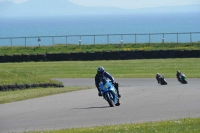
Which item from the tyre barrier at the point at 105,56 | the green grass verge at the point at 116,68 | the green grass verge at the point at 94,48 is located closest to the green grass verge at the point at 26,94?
the green grass verge at the point at 116,68

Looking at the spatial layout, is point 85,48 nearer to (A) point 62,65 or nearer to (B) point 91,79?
(A) point 62,65

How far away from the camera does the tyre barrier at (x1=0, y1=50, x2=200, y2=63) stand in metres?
51.6

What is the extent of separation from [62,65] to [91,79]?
11086mm

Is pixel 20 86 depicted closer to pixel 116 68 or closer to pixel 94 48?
pixel 116 68

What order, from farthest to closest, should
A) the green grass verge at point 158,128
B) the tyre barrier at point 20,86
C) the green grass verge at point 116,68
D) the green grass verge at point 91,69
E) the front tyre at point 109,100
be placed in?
the green grass verge at point 116,68 < the green grass verge at point 91,69 < the tyre barrier at point 20,86 < the front tyre at point 109,100 < the green grass verge at point 158,128

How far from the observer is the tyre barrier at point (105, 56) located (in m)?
51.6

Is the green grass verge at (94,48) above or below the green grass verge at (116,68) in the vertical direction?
above

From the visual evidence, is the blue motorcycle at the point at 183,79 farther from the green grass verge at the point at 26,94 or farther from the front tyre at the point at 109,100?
the front tyre at the point at 109,100

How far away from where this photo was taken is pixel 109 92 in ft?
72.9

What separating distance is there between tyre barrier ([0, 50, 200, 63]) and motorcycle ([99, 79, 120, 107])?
29355 mm

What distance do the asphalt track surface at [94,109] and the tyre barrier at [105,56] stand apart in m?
22.6

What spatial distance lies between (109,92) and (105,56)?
2991cm

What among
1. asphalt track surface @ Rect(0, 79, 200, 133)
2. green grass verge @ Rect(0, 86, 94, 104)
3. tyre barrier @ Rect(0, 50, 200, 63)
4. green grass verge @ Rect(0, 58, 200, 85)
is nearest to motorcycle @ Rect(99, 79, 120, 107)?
asphalt track surface @ Rect(0, 79, 200, 133)

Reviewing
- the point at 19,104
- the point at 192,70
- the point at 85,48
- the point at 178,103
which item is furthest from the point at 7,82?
the point at 85,48
